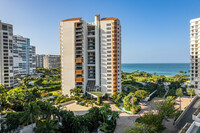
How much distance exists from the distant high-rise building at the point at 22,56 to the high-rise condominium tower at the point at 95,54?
59.2 meters

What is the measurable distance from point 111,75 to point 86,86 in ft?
38.8

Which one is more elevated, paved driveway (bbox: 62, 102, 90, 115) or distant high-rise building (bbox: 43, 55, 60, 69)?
distant high-rise building (bbox: 43, 55, 60, 69)

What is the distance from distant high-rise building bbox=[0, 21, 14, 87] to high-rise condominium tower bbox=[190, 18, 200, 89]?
89.4 meters

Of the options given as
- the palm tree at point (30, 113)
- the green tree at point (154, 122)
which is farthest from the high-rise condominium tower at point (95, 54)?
the palm tree at point (30, 113)

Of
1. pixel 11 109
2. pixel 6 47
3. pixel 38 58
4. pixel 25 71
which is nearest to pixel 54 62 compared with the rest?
pixel 38 58

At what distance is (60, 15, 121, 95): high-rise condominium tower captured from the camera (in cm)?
4966

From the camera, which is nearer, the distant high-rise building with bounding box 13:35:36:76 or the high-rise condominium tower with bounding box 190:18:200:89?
the high-rise condominium tower with bounding box 190:18:200:89

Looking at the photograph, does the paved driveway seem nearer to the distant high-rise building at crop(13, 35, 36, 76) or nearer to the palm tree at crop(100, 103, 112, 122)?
the palm tree at crop(100, 103, 112, 122)

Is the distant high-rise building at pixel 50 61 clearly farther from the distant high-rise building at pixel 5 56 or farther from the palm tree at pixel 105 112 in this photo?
the palm tree at pixel 105 112

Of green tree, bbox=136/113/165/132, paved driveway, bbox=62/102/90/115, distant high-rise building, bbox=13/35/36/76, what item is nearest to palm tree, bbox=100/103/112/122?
green tree, bbox=136/113/165/132

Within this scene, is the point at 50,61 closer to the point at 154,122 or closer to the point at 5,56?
the point at 5,56

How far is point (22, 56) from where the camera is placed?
3725 inches

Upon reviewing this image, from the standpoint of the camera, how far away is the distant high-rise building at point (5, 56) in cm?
6022

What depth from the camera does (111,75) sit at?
50062mm
